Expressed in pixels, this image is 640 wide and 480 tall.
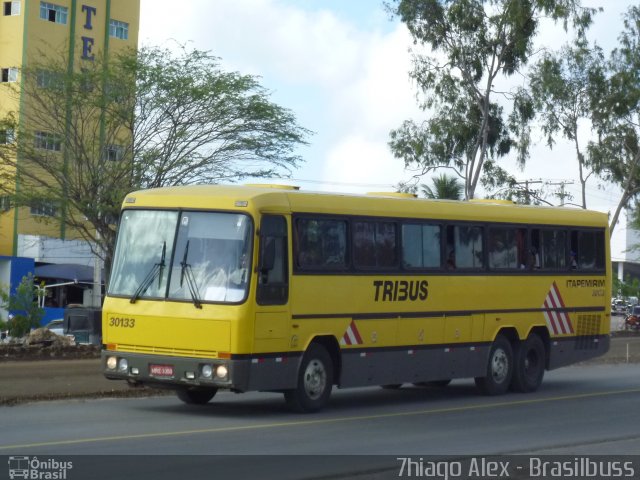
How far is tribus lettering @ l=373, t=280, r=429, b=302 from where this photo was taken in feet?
58.6

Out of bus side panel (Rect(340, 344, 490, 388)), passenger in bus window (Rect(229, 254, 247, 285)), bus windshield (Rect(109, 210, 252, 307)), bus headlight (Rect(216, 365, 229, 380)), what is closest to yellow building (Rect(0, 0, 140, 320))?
bus side panel (Rect(340, 344, 490, 388))

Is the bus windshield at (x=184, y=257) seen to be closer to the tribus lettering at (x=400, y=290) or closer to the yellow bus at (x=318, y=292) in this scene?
the yellow bus at (x=318, y=292)

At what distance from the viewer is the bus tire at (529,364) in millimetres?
21078

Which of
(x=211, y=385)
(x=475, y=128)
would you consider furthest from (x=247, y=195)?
(x=475, y=128)

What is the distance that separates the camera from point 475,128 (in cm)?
4388

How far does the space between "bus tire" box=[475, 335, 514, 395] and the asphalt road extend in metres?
0.33

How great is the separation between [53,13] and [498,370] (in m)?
47.7

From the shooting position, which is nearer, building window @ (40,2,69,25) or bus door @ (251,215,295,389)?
bus door @ (251,215,295,389)

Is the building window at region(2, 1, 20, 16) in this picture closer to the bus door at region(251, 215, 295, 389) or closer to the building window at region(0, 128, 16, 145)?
the building window at region(0, 128, 16, 145)

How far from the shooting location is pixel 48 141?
112 feet

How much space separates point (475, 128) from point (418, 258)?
84.9 feet

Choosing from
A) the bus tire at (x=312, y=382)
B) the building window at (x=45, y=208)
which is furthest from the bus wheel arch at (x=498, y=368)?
the building window at (x=45, y=208)

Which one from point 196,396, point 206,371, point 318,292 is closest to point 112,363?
point 206,371

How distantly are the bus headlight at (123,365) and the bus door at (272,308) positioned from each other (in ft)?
5.89
